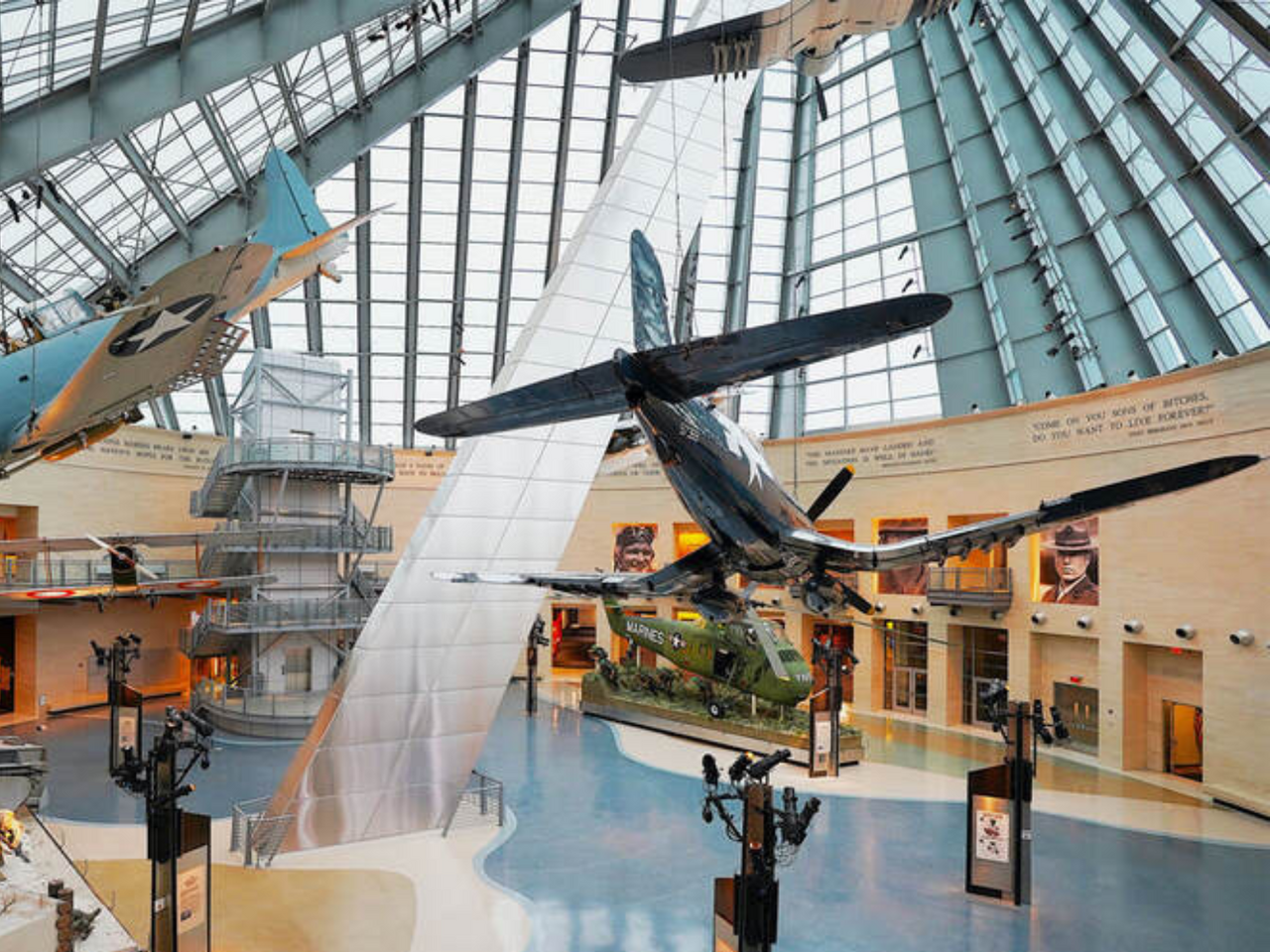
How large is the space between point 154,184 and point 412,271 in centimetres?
1024

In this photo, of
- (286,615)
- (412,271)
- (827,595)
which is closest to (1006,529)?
(827,595)

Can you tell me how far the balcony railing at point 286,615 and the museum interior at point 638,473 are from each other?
0.56 feet

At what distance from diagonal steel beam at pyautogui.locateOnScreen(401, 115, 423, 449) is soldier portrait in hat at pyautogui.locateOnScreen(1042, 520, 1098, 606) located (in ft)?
66.9

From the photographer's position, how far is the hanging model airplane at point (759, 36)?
11.6 m

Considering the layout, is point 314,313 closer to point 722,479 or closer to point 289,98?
point 289,98

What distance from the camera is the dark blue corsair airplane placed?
779cm

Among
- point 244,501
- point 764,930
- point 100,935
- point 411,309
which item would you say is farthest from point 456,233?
point 764,930

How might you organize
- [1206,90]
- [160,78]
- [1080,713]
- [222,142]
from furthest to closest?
[1080,713]
[222,142]
[1206,90]
[160,78]

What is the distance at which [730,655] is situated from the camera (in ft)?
88.5

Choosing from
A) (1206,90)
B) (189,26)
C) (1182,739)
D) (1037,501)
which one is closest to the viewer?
(189,26)

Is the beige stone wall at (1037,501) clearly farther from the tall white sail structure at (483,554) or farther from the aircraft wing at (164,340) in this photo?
the aircraft wing at (164,340)

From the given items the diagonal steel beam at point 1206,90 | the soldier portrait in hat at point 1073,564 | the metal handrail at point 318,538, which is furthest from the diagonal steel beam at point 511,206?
the soldier portrait in hat at point 1073,564

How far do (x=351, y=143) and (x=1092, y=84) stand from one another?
69.2 ft

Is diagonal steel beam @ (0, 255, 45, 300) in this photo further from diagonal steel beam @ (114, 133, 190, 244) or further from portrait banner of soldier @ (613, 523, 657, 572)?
portrait banner of soldier @ (613, 523, 657, 572)
